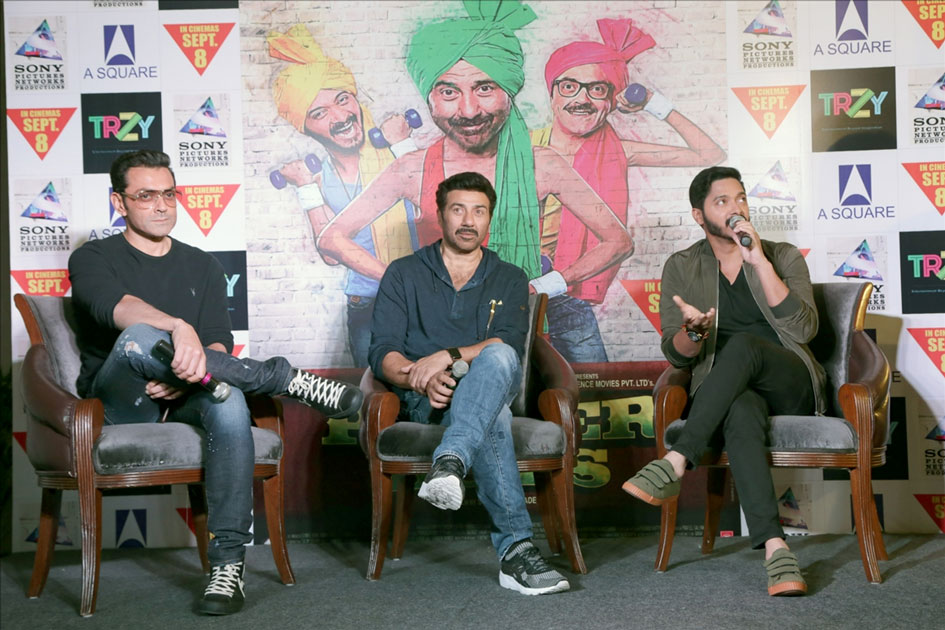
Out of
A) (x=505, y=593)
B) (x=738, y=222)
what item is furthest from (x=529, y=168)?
(x=505, y=593)

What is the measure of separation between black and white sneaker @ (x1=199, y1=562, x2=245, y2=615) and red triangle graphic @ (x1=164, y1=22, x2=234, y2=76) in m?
2.24

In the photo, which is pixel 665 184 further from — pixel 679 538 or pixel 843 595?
pixel 843 595

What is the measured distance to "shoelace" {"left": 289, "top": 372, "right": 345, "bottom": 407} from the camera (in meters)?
2.82

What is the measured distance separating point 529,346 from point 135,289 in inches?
53.3

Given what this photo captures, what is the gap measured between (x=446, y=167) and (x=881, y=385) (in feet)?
6.28

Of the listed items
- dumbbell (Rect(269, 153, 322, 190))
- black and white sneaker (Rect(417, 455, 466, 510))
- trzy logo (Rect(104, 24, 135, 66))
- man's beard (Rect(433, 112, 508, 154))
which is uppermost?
trzy logo (Rect(104, 24, 135, 66))

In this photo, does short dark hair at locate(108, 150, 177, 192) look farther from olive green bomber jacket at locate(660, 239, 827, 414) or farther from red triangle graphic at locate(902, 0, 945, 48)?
red triangle graphic at locate(902, 0, 945, 48)

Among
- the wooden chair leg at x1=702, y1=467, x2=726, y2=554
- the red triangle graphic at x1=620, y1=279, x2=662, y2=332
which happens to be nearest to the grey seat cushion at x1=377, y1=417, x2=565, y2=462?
the wooden chair leg at x1=702, y1=467, x2=726, y2=554

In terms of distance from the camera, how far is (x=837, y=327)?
129 inches

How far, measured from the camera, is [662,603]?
8.49 ft

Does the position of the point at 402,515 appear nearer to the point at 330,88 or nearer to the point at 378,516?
the point at 378,516

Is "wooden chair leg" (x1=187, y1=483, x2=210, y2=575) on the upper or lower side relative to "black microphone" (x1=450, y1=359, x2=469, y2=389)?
lower

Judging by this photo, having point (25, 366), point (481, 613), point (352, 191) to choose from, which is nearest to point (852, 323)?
point (481, 613)

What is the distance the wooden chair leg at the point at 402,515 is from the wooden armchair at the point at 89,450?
510 millimetres
